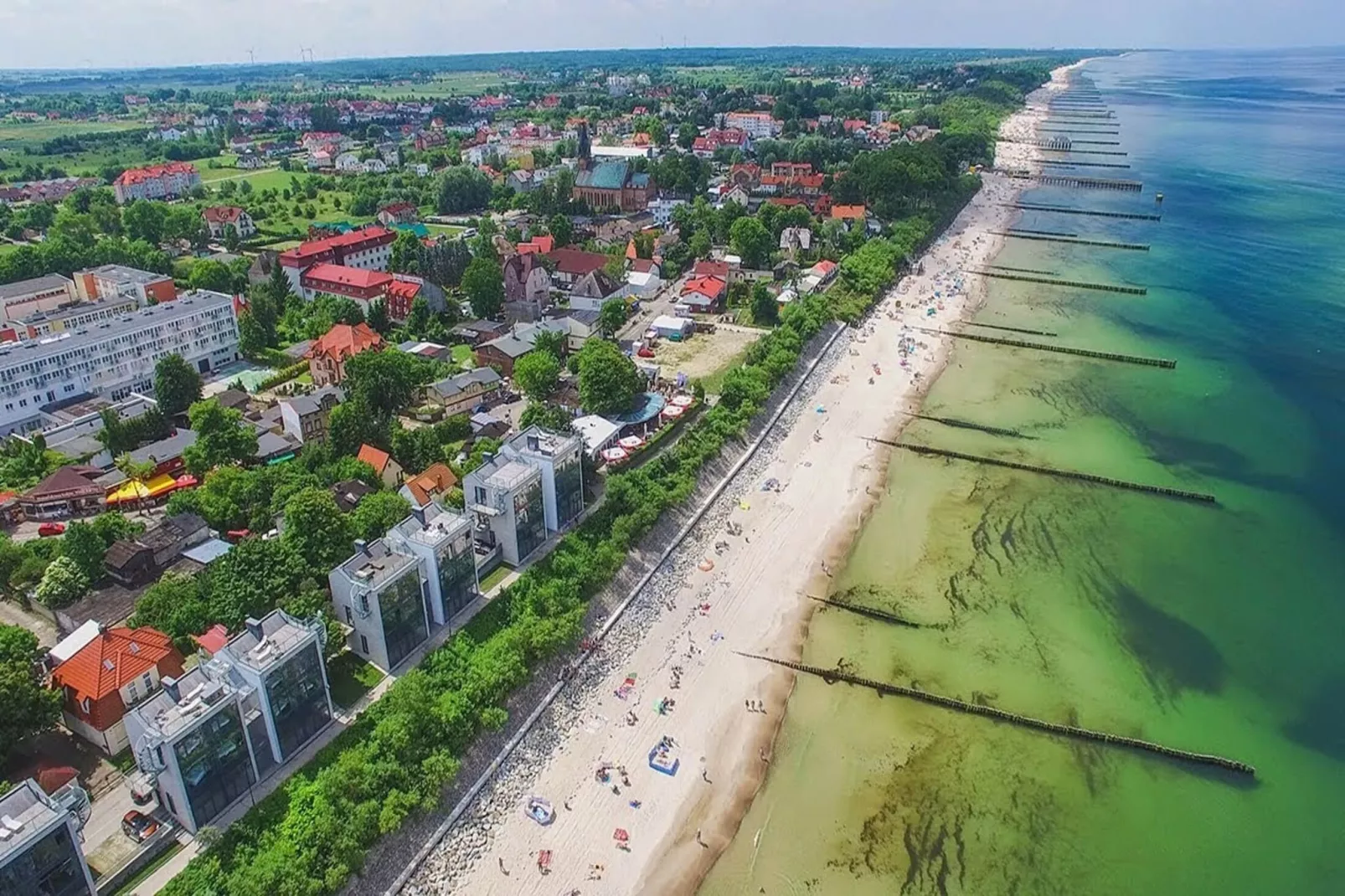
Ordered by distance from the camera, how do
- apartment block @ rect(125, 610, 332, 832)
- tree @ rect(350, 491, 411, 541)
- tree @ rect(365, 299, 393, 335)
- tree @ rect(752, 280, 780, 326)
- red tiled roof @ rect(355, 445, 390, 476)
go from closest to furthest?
apartment block @ rect(125, 610, 332, 832), tree @ rect(350, 491, 411, 541), red tiled roof @ rect(355, 445, 390, 476), tree @ rect(365, 299, 393, 335), tree @ rect(752, 280, 780, 326)

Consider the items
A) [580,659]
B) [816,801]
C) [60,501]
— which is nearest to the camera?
[816,801]

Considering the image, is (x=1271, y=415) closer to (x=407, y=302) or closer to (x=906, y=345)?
(x=906, y=345)

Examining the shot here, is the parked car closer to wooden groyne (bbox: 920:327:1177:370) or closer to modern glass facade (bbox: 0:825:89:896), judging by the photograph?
modern glass facade (bbox: 0:825:89:896)

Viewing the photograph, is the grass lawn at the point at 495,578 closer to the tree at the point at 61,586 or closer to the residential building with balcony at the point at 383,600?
the residential building with balcony at the point at 383,600

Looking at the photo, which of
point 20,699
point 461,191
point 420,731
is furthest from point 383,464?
point 461,191

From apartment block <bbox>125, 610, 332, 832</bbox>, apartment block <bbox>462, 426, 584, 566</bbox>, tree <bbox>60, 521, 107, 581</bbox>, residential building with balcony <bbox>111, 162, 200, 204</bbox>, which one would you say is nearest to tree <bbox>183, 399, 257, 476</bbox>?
tree <bbox>60, 521, 107, 581</bbox>

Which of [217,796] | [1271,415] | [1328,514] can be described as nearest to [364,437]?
[217,796]

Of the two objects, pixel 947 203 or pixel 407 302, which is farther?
pixel 947 203
